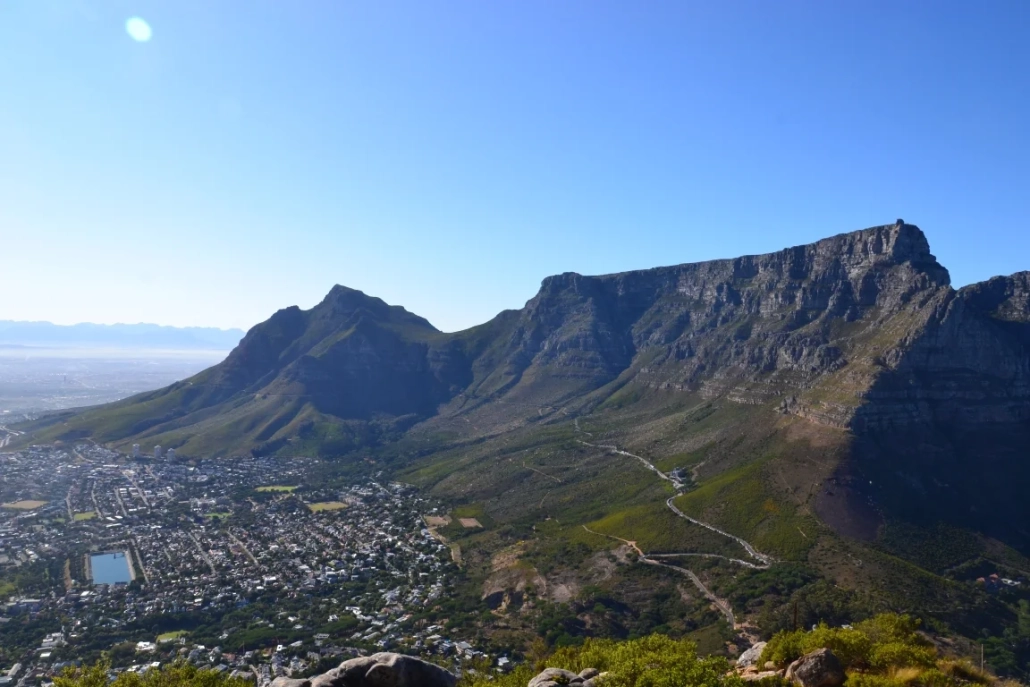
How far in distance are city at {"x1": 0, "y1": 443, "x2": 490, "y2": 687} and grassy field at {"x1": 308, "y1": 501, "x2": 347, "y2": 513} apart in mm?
561

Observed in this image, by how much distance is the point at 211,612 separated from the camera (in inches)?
4181

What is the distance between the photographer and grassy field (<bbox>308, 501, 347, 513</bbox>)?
577ft

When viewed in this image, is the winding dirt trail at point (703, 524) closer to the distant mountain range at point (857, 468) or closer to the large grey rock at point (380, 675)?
the distant mountain range at point (857, 468)

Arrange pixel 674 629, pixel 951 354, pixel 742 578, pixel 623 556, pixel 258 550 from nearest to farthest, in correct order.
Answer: pixel 674 629 → pixel 742 578 → pixel 623 556 → pixel 258 550 → pixel 951 354

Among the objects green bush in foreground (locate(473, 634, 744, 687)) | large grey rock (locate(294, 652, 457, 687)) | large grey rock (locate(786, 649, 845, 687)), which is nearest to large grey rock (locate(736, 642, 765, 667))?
green bush in foreground (locate(473, 634, 744, 687))

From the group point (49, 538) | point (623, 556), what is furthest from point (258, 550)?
point (623, 556)

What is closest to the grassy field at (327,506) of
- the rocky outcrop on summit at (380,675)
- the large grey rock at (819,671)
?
the rocky outcrop on summit at (380,675)

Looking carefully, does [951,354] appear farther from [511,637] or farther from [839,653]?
[839,653]

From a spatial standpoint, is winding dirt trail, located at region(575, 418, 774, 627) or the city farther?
winding dirt trail, located at region(575, 418, 774, 627)

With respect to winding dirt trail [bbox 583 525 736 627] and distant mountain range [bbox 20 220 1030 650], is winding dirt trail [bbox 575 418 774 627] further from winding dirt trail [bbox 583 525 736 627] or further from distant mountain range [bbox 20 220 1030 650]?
distant mountain range [bbox 20 220 1030 650]

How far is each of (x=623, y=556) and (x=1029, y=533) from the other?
77.2m

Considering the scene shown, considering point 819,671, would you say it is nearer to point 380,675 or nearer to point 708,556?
point 380,675

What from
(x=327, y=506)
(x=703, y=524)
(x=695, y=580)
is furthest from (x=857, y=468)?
(x=327, y=506)

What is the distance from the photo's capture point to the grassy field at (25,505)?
167m
